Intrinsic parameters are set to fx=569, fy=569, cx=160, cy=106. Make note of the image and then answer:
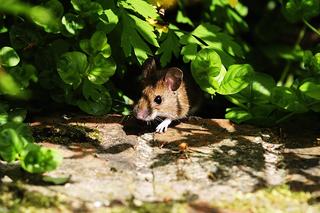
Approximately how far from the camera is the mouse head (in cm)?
493

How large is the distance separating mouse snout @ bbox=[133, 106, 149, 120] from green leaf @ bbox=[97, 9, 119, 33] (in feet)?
2.69

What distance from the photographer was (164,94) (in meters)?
5.11

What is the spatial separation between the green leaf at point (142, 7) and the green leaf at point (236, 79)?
0.70 m

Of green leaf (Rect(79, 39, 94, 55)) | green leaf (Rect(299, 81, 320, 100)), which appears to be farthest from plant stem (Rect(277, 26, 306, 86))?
green leaf (Rect(79, 39, 94, 55))

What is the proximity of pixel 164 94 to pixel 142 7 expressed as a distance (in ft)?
3.62

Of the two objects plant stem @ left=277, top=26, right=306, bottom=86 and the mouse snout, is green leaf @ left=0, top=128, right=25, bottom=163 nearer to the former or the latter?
the mouse snout

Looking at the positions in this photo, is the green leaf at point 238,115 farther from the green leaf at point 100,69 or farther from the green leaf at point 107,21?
the green leaf at point 107,21

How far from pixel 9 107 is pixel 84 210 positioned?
4.64 feet

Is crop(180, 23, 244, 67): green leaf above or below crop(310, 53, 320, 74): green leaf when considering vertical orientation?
below

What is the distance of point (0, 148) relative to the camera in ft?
10.6

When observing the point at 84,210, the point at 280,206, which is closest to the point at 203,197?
the point at 280,206

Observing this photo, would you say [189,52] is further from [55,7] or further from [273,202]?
[273,202]

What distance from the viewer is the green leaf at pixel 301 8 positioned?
453 centimetres

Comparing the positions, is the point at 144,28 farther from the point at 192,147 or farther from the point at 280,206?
the point at 280,206
